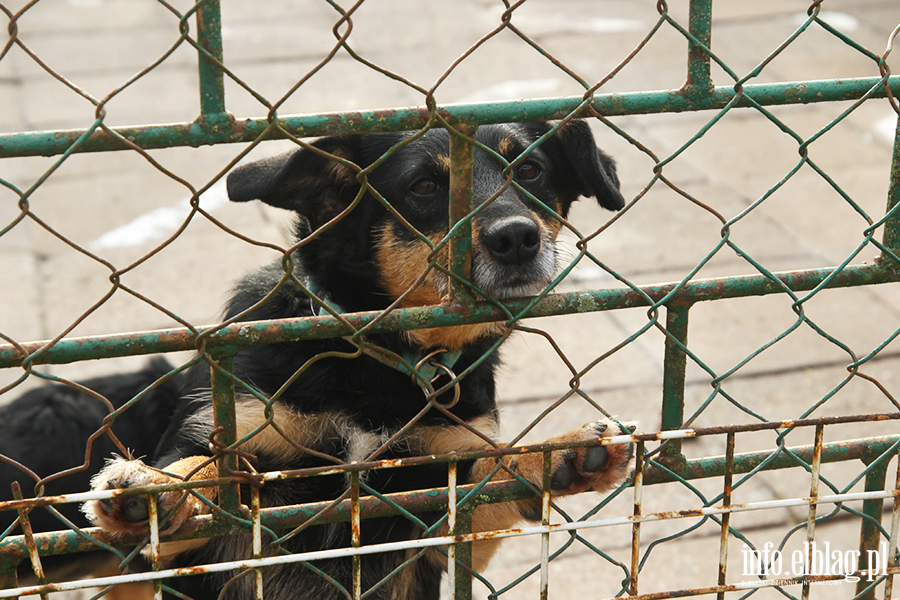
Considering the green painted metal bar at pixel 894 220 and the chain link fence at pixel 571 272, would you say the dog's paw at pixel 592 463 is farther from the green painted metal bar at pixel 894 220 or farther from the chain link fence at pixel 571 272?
the green painted metal bar at pixel 894 220

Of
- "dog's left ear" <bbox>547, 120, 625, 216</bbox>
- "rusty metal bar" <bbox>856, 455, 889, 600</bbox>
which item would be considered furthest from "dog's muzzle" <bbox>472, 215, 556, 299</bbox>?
"rusty metal bar" <bbox>856, 455, 889, 600</bbox>

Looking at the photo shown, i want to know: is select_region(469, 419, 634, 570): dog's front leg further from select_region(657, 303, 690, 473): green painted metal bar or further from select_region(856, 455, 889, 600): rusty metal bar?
select_region(856, 455, 889, 600): rusty metal bar

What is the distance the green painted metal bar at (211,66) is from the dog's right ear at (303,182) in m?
0.52

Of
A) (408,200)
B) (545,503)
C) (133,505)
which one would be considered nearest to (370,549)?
(545,503)

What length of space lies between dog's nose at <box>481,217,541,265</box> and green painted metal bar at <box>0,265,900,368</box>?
43cm

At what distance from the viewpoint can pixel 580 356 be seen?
4.84 m

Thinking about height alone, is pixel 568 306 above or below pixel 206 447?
above

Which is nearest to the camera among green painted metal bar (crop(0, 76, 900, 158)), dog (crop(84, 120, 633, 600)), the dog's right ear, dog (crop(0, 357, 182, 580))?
green painted metal bar (crop(0, 76, 900, 158))

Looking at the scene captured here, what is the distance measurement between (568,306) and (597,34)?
24.0 feet

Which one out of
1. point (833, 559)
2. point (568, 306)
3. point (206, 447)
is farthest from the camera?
point (833, 559)

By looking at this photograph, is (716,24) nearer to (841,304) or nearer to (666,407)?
(841,304)

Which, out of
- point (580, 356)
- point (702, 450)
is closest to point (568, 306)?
point (702, 450)

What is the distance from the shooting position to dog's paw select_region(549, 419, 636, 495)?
91.4 inches

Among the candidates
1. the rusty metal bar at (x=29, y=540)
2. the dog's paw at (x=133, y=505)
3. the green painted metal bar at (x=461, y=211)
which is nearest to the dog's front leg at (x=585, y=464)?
the green painted metal bar at (x=461, y=211)
